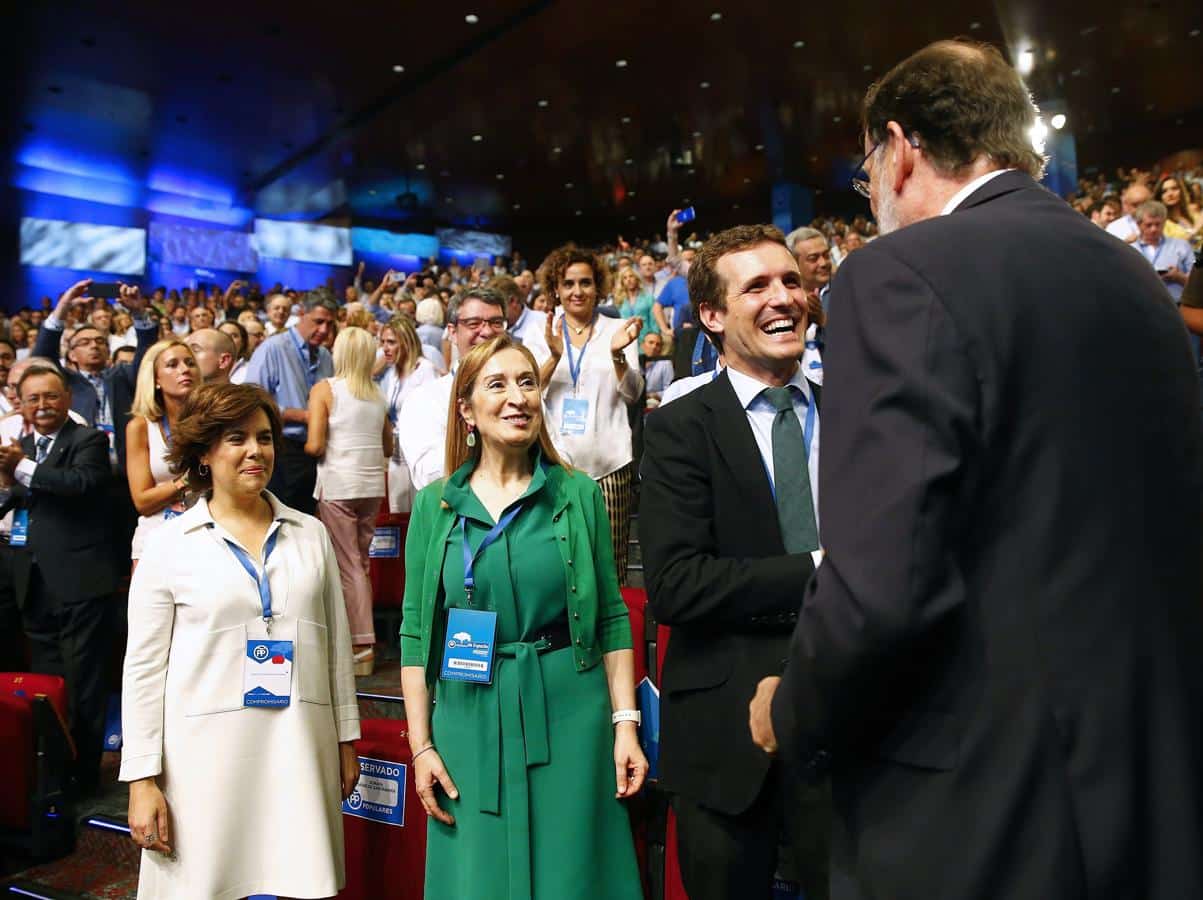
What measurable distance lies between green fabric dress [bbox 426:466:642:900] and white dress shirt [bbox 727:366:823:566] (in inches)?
21.9

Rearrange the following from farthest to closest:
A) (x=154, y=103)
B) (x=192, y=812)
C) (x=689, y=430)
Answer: (x=154, y=103) → (x=192, y=812) → (x=689, y=430)

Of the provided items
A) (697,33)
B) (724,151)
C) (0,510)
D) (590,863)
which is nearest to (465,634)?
(590,863)

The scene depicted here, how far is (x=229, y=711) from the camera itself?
214 centimetres

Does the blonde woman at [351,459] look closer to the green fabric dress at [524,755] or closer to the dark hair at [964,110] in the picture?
the green fabric dress at [524,755]

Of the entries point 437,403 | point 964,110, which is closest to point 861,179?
point 964,110

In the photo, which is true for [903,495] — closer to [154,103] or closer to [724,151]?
[154,103]

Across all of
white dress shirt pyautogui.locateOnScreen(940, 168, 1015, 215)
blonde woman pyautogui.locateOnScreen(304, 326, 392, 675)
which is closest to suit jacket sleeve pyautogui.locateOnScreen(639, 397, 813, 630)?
white dress shirt pyautogui.locateOnScreen(940, 168, 1015, 215)

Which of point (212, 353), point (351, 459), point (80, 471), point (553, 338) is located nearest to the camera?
point (80, 471)

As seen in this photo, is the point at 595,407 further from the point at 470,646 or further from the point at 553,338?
the point at 470,646

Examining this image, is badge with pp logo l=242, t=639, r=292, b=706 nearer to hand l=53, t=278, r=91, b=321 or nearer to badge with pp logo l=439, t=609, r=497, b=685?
badge with pp logo l=439, t=609, r=497, b=685

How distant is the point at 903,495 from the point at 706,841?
913 mm

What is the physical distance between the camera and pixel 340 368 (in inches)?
185

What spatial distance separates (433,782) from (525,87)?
1379 centimetres

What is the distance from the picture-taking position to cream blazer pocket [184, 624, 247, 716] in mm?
2133
